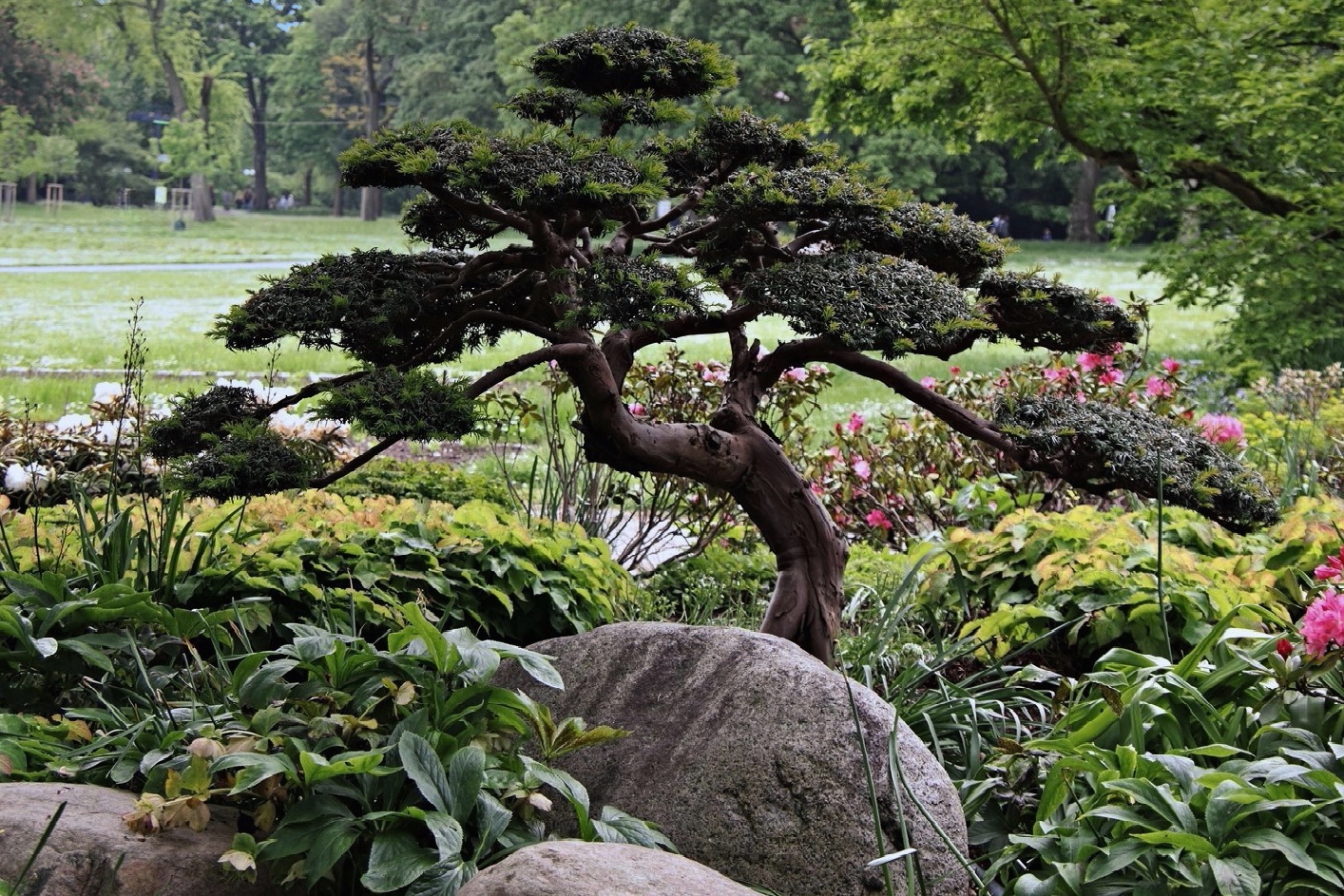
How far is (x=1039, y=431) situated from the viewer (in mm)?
2562

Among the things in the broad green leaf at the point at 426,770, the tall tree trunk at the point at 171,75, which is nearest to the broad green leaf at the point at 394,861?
the broad green leaf at the point at 426,770

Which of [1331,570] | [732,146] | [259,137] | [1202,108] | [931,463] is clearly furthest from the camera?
[259,137]

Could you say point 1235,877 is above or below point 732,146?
below

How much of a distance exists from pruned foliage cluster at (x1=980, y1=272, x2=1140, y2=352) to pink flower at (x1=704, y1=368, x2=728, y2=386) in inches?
76.2

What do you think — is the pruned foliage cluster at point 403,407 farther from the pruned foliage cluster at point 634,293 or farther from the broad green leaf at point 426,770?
the broad green leaf at point 426,770

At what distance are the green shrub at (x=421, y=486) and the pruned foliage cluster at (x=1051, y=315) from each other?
2.10 meters

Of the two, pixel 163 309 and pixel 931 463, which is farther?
pixel 163 309

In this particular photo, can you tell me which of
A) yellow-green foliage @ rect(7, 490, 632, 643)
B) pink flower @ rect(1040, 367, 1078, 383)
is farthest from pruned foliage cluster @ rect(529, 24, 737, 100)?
pink flower @ rect(1040, 367, 1078, 383)

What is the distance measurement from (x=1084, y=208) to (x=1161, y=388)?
18.6m

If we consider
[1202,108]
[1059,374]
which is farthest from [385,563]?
[1202,108]

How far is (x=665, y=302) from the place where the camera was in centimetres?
236

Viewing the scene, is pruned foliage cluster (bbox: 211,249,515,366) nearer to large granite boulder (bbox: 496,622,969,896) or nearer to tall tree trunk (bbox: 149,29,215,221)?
large granite boulder (bbox: 496,622,969,896)

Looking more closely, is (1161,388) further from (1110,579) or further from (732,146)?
(732,146)

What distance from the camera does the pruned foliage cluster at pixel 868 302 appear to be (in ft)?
7.77
